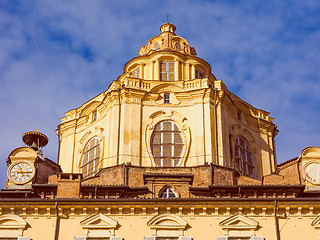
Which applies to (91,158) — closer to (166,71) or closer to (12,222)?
(166,71)

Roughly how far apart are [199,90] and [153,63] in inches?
233

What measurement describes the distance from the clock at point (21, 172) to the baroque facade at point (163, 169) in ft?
0.21

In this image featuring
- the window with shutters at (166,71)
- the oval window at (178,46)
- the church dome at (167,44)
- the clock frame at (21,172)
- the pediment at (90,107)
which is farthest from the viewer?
the oval window at (178,46)

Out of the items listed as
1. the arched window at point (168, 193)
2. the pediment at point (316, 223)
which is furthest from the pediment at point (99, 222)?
the pediment at point (316, 223)

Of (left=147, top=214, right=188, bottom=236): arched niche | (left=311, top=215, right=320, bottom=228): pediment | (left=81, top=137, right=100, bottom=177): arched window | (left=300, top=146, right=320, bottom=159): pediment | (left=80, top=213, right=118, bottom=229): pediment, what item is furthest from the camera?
(left=81, top=137, right=100, bottom=177): arched window

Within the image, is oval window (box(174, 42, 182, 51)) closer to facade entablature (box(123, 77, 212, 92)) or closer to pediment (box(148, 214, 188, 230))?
facade entablature (box(123, 77, 212, 92))

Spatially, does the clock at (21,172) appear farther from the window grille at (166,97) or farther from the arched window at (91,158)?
the window grille at (166,97)

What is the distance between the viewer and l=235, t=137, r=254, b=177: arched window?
5034 cm

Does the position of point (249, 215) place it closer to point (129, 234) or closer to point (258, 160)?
point (129, 234)

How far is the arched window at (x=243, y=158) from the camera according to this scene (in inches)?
1982

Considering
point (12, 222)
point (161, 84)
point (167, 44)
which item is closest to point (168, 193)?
point (12, 222)

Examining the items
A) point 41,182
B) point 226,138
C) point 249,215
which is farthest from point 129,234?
point 226,138

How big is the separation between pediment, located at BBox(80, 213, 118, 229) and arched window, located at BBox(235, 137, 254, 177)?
1547 centimetres

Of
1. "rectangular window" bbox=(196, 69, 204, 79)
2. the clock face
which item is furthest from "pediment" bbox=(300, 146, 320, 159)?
"rectangular window" bbox=(196, 69, 204, 79)
